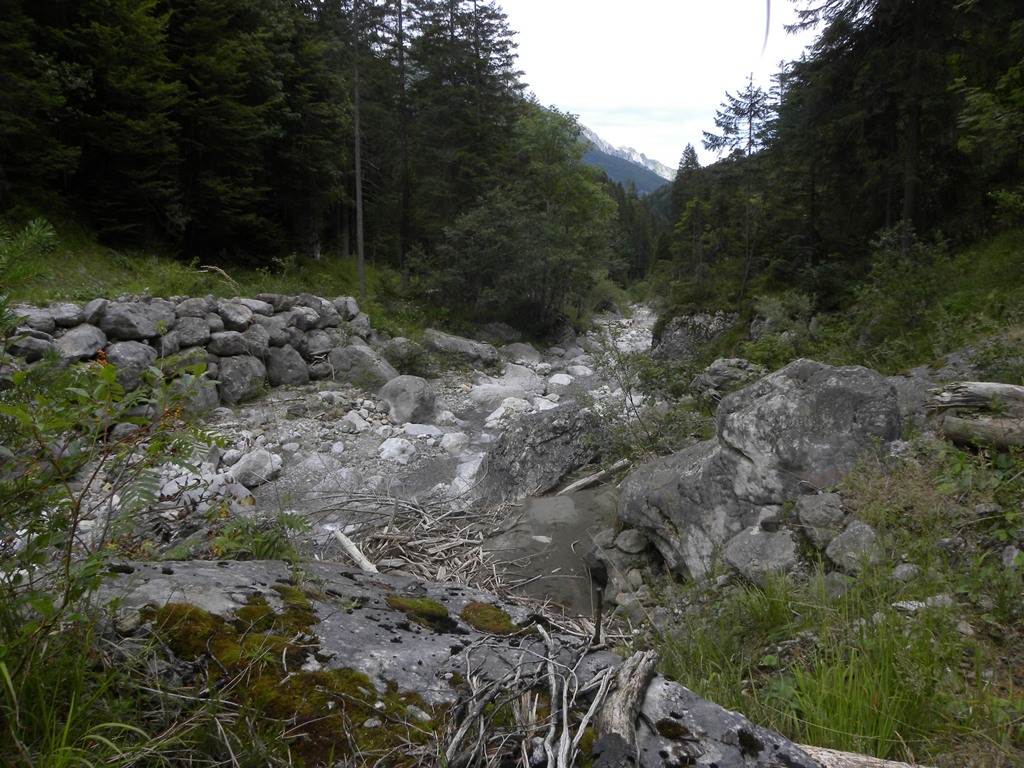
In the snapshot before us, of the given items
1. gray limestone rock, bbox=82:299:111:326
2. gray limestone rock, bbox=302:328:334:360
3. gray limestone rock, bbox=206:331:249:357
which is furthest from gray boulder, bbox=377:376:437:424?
gray limestone rock, bbox=82:299:111:326

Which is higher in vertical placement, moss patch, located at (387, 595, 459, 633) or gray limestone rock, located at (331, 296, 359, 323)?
gray limestone rock, located at (331, 296, 359, 323)

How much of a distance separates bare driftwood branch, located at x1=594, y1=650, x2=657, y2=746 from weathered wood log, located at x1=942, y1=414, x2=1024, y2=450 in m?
3.32

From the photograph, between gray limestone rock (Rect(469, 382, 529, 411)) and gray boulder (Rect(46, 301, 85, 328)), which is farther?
gray limestone rock (Rect(469, 382, 529, 411))

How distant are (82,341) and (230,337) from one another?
8.78 feet

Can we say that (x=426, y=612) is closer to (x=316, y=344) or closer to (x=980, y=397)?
(x=980, y=397)

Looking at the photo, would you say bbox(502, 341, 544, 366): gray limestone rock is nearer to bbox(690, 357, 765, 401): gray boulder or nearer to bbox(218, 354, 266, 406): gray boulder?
bbox(218, 354, 266, 406): gray boulder

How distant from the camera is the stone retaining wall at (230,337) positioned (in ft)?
31.6

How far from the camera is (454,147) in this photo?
2375 cm

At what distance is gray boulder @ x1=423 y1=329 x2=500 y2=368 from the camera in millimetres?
17650

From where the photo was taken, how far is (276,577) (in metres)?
2.23

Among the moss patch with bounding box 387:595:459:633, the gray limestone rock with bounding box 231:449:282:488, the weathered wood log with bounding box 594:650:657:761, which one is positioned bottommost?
the gray limestone rock with bounding box 231:449:282:488

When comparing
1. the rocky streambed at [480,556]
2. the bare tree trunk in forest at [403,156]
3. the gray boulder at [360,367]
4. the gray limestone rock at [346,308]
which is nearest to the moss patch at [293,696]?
the rocky streambed at [480,556]

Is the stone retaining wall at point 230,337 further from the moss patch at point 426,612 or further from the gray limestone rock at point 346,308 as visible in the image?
the moss patch at point 426,612

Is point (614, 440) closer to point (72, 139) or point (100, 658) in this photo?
point (100, 658)
